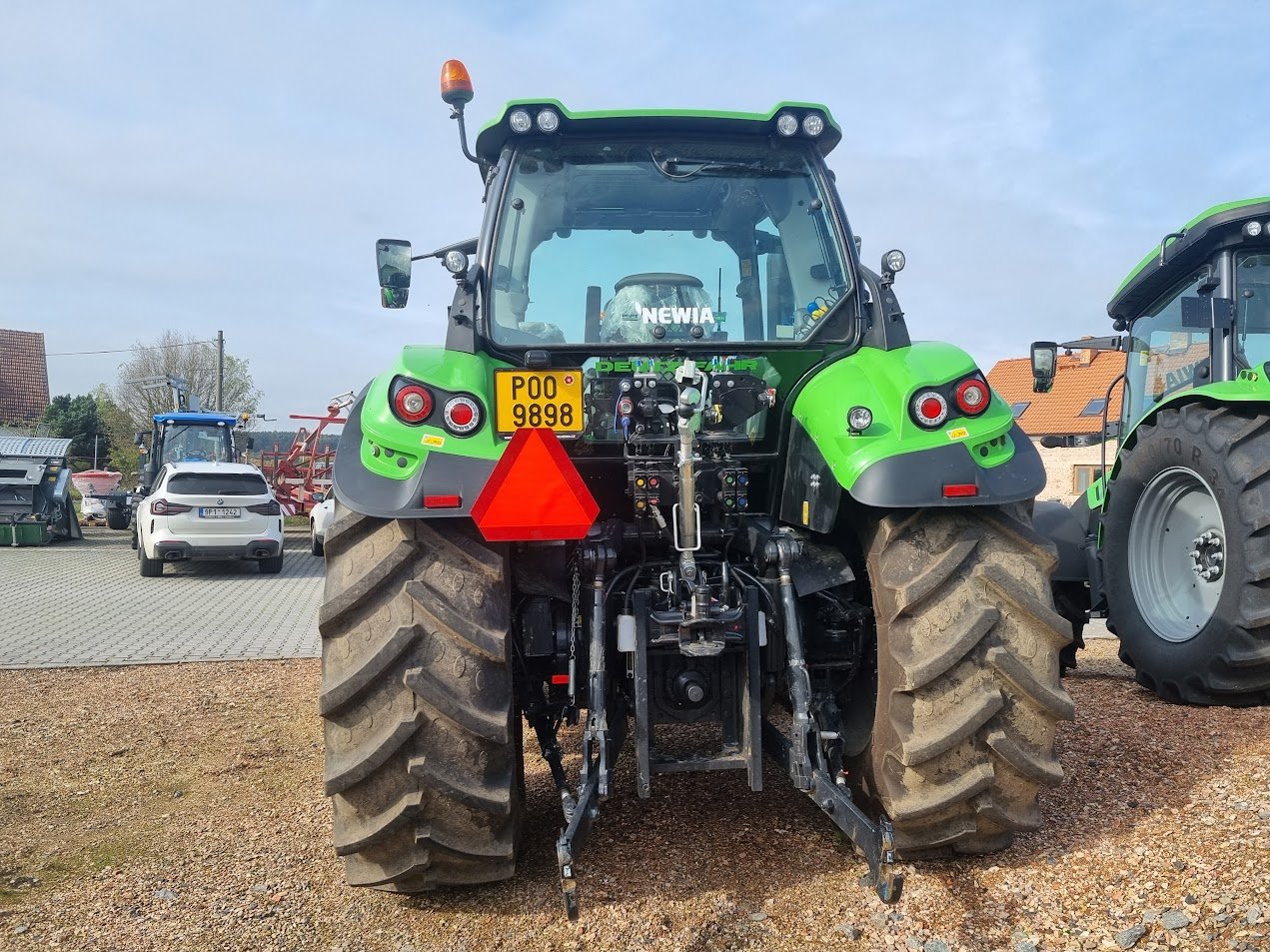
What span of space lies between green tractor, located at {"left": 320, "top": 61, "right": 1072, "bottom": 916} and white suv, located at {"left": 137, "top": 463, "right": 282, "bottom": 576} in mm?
11124

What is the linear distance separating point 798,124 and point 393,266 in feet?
5.43

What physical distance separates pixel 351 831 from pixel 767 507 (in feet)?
6.26

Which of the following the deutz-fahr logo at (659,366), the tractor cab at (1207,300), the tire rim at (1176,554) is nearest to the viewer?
the deutz-fahr logo at (659,366)

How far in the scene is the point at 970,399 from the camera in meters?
3.08

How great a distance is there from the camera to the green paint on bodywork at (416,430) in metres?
2.97

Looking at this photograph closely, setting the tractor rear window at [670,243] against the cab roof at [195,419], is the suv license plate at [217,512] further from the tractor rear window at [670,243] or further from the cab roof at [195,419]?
the tractor rear window at [670,243]

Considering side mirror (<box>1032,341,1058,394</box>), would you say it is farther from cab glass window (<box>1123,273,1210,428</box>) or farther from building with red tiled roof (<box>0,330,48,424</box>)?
building with red tiled roof (<box>0,330,48,424</box>)

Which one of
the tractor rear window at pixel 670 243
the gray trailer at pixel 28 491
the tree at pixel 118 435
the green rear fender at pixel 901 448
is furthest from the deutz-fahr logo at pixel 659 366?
the tree at pixel 118 435

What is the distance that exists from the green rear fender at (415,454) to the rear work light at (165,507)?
1173 centimetres

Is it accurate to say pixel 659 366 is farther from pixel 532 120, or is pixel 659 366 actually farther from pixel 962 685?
pixel 962 685

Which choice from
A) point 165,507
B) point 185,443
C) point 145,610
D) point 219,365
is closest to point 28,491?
point 185,443

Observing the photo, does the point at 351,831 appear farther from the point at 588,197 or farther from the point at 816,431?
the point at 588,197

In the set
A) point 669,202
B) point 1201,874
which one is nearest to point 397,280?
point 669,202

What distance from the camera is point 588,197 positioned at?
148 inches
